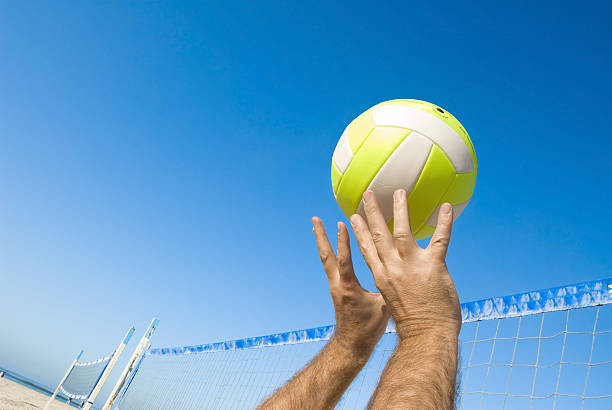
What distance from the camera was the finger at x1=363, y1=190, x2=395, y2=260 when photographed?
3.82 feet

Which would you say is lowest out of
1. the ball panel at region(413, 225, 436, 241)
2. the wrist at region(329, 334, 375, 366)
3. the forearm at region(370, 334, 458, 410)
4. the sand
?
the sand

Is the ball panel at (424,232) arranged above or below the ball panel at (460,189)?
below

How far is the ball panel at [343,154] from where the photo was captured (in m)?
2.08

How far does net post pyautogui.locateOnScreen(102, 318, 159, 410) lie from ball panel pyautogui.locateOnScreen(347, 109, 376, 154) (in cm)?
771

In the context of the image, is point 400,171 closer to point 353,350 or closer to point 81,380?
point 353,350

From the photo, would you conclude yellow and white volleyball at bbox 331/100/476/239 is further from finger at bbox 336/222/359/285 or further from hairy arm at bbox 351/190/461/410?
hairy arm at bbox 351/190/461/410

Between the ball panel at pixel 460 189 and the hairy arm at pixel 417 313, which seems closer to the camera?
the hairy arm at pixel 417 313

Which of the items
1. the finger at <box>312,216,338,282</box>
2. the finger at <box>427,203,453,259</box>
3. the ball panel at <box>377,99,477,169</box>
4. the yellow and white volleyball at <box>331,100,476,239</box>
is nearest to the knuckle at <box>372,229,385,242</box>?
the finger at <box>427,203,453,259</box>

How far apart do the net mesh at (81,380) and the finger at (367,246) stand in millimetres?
9617

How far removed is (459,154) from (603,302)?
1.38 meters

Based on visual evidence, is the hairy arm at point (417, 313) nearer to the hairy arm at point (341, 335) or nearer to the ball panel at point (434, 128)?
the hairy arm at point (341, 335)

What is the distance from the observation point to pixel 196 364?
7.99m

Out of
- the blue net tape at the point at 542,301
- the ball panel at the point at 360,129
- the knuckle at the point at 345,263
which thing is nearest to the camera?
the knuckle at the point at 345,263

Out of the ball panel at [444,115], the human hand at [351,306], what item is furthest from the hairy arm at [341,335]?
the ball panel at [444,115]
